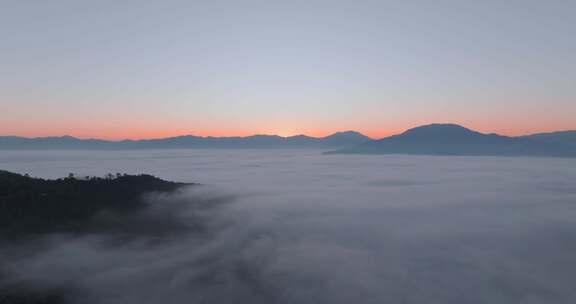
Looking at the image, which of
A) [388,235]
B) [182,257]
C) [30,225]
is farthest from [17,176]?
[388,235]

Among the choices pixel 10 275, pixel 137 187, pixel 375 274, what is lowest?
pixel 375 274

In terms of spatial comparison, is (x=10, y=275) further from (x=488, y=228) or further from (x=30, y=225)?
(x=488, y=228)

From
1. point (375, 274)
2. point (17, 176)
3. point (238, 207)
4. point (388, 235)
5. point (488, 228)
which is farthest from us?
point (238, 207)

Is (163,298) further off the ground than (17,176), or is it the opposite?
(17,176)

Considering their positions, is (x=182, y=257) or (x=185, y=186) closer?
(x=182, y=257)

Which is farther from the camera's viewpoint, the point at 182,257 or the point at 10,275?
the point at 182,257

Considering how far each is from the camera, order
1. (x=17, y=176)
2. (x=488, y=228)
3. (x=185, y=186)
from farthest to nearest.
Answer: (x=185, y=186) < (x=488, y=228) < (x=17, y=176)

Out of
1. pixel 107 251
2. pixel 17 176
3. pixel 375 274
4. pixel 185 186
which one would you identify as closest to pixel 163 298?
pixel 107 251

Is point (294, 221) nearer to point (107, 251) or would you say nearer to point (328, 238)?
point (328, 238)

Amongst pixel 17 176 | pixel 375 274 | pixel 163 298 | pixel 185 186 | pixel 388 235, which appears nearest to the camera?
pixel 163 298

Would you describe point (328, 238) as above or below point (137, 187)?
below
